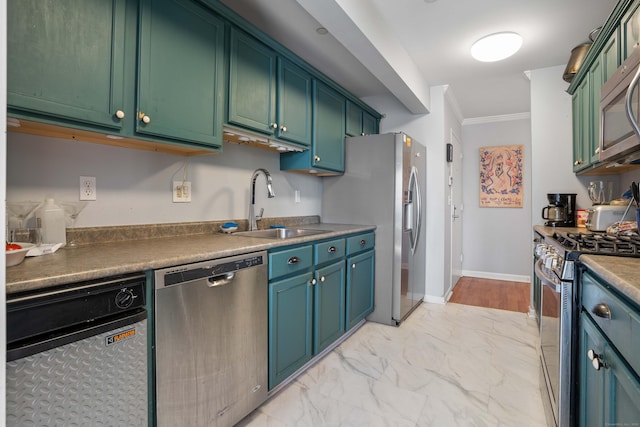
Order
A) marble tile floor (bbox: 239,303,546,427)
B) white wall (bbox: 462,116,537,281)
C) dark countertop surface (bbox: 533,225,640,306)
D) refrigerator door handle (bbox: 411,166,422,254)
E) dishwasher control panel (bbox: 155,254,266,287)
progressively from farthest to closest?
1. white wall (bbox: 462,116,537,281)
2. refrigerator door handle (bbox: 411,166,422,254)
3. marble tile floor (bbox: 239,303,546,427)
4. dishwasher control panel (bbox: 155,254,266,287)
5. dark countertop surface (bbox: 533,225,640,306)

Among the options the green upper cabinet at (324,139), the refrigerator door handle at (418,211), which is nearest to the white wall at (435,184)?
the refrigerator door handle at (418,211)

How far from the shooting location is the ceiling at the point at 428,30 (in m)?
2.08

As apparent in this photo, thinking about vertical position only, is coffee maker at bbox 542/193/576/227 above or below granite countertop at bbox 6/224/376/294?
above

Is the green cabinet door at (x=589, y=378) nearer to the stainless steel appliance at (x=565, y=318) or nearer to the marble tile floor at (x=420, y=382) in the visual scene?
the stainless steel appliance at (x=565, y=318)

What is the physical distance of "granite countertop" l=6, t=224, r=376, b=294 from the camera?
2.95ft

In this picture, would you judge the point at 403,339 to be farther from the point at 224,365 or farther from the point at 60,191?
the point at 60,191

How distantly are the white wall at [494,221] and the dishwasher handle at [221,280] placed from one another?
4.31 meters

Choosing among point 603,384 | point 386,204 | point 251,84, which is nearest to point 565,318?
point 603,384

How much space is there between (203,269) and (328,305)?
114 centimetres

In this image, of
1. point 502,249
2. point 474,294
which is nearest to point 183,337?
point 474,294

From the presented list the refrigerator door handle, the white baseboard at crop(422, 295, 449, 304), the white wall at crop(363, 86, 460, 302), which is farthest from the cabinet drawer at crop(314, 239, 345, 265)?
the white baseboard at crop(422, 295, 449, 304)

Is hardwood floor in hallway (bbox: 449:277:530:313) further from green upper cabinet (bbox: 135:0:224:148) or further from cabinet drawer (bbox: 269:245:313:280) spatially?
green upper cabinet (bbox: 135:0:224:148)

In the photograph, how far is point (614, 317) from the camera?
0.92m

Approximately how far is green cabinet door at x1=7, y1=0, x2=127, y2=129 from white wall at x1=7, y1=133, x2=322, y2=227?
1.16ft
